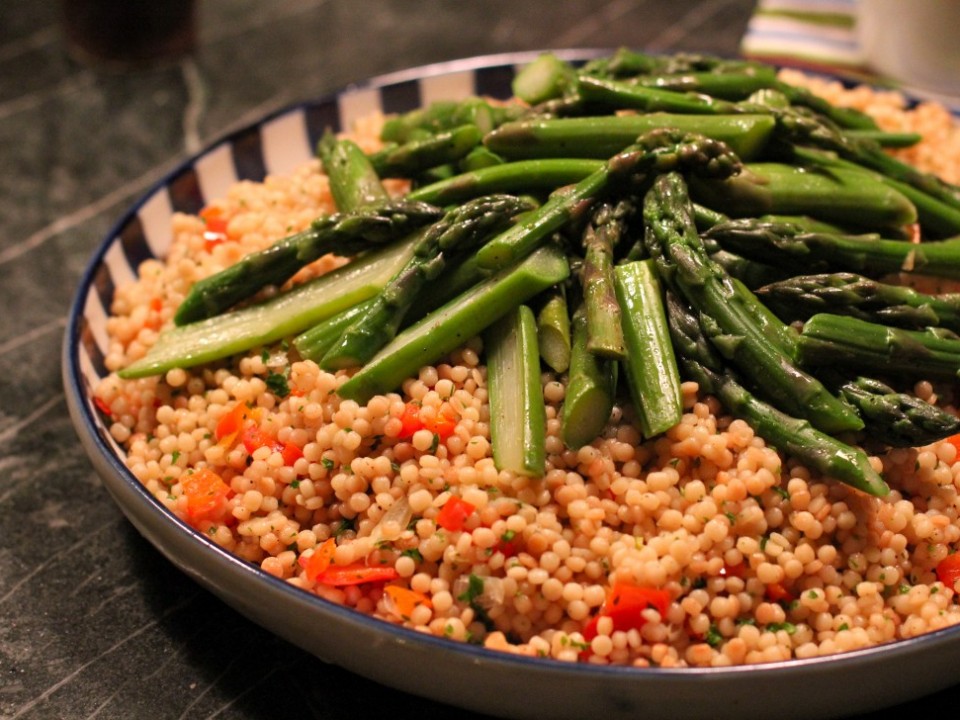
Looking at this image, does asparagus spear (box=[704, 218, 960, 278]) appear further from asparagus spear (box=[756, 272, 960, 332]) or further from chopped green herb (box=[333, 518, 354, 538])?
chopped green herb (box=[333, 518, 354, 538])

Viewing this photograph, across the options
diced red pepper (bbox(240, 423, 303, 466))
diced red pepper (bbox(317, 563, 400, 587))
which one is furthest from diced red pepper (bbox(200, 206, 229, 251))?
diced red pepper (bbox(317, 563, 400, 587))

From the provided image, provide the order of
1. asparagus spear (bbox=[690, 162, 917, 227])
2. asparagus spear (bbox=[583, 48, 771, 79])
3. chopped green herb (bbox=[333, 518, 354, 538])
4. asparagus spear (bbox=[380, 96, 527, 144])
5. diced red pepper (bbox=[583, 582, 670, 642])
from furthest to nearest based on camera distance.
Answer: asparagus spear (bbox=[583, 48, 771, 79]) → asparagus spear (bbox=[380, 96, 527, 144]) → asparagus spear (bbox=[690, 162, 917, 227]) → chopped green herb (bbox=[333, 518, 354, 538]) → diced red pepper (bbox=[583, 582, 670, 642])

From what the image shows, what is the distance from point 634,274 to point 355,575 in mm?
1326

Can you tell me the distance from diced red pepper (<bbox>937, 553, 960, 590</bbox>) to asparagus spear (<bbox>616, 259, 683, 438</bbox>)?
938mm

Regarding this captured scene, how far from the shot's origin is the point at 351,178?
3906mm

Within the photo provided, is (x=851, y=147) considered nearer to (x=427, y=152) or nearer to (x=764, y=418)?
(x=764, y=418)

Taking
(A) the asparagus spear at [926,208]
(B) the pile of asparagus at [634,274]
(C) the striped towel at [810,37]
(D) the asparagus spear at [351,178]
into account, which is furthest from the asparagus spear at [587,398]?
(C) the striped towel at [810,37]

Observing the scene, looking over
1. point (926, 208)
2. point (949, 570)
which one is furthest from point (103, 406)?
point (926, 208)

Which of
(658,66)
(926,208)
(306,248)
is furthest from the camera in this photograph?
(658,66)

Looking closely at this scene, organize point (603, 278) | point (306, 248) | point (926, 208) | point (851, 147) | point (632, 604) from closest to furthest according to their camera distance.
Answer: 1. point (632, 604)
2. point (603, 278)
3. point (306, 248)
4. point (926, 208)
5. point (851, 147)

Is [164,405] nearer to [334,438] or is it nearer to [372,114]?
[334,438]

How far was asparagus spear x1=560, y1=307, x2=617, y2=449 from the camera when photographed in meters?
2.95

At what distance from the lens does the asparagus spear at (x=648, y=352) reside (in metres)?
2.96

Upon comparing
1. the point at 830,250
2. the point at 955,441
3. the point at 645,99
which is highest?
the point at 645,99
